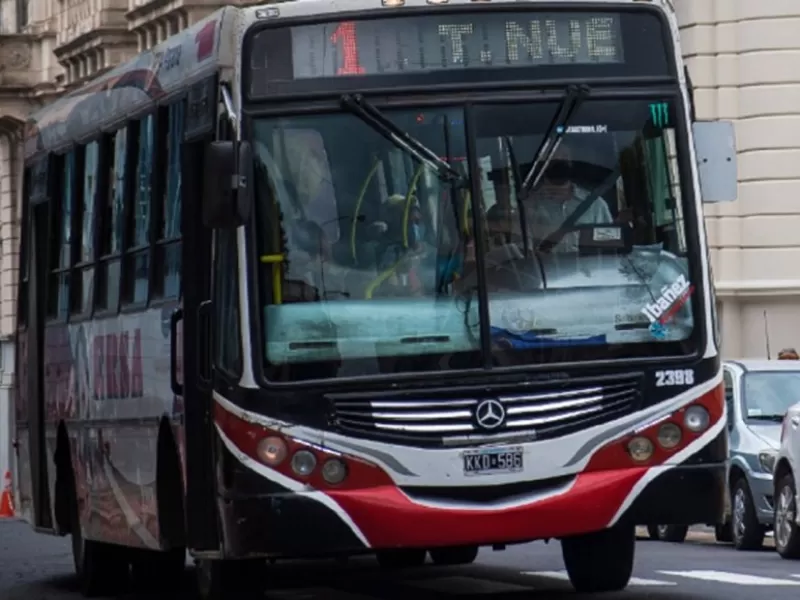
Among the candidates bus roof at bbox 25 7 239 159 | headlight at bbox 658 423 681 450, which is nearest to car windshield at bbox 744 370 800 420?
bus roof at bbox 25 7 239 159

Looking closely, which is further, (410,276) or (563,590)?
(563,590)

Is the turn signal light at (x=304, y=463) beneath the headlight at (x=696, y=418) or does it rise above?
beneath

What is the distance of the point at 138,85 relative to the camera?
53.1 ft

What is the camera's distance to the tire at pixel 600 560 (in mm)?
15773

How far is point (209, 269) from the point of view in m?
14.2

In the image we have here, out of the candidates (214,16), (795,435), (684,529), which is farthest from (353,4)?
(684,529)

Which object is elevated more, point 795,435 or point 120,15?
point 120,15

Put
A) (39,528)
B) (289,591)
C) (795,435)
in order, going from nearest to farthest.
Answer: (289,591)
(39,528)
(795,435)

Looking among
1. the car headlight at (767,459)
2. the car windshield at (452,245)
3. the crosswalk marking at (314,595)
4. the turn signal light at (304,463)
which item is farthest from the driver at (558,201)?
the car headlight at (767,459)

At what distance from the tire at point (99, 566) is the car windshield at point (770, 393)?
7.51 metres

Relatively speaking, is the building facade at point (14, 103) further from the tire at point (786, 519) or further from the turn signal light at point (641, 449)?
the turn signal light at point (641, 449)

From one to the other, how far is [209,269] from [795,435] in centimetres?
832

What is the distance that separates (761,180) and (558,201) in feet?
67.5

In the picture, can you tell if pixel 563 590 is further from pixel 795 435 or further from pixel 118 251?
pixel 795 435
